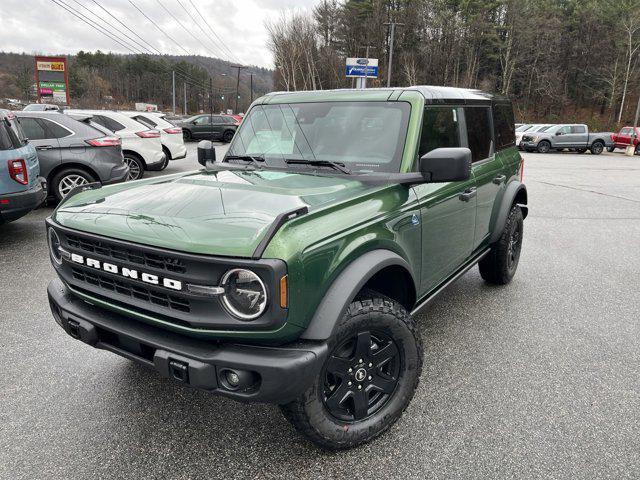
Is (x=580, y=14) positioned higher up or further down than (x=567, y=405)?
higher up

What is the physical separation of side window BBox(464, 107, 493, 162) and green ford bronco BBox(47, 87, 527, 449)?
0.88 ft

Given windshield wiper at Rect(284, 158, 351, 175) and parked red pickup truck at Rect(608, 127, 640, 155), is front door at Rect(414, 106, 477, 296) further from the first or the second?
parked red pickup truck at Rect(608, 127, 640, 155)

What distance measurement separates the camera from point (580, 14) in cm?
5653

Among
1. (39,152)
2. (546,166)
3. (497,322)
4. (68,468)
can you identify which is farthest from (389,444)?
(546,166)

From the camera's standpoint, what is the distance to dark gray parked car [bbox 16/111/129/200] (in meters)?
8.06

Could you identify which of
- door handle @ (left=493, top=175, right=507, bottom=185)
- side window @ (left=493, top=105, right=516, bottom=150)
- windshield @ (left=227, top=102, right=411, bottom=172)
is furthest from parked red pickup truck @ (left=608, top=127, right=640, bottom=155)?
windshield @ (left=227, top=102, right=411, bottom=172)

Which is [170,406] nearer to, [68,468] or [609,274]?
[68,468]

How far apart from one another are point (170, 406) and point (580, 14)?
226ft

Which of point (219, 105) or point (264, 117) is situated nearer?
point (264, 117)

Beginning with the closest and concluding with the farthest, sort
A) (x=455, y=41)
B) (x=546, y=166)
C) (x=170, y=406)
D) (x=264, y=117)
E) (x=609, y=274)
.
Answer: (x=170, y=406), (x=264, y=117), (x=609, y=274), (x=546, y=166), (x=455, y=41)

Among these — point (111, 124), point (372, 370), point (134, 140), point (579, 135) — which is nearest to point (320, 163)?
point (372, 370)

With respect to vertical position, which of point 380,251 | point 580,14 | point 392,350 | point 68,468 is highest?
point 580,14

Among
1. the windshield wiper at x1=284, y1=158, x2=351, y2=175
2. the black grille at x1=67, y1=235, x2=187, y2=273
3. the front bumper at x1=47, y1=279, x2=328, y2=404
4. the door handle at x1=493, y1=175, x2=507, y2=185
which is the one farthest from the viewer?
the door handle at x1=493, y1=175, x2=507, y2=185

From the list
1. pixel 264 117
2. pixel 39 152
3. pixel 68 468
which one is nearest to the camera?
pixel 68 468
